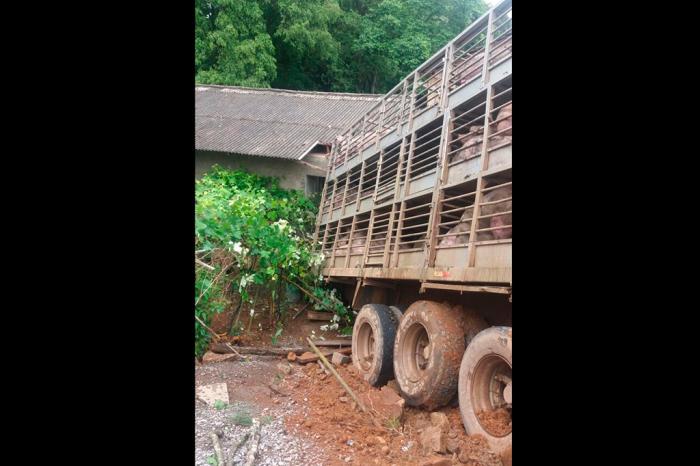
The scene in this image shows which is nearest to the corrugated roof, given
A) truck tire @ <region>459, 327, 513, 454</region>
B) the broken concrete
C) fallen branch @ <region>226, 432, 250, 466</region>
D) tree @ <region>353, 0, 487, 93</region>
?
tree @ <region>353, 0, 487, 93</region>

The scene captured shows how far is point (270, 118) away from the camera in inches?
596

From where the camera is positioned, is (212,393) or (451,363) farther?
(212,393)

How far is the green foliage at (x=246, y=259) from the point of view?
716cm

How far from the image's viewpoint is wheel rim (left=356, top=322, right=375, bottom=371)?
6.75m

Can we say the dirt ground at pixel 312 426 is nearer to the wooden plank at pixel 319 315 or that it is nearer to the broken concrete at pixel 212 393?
the broken concrete at pixel 212 393

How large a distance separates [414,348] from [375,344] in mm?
828

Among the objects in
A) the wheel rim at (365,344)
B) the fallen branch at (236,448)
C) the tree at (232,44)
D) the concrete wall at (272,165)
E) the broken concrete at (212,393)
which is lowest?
the fallen branch at (236,448)

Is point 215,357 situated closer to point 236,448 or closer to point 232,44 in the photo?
point 236,448

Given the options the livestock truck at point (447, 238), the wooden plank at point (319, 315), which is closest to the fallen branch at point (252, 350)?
the wooden plank at point (319, 315)

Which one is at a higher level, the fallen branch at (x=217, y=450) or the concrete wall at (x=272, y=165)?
the concrete wall at (x=272, y=165)

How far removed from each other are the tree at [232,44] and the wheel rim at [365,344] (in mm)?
14089

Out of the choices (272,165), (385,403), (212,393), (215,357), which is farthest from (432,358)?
(272,165)
